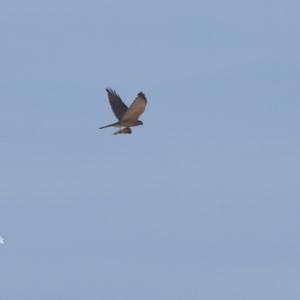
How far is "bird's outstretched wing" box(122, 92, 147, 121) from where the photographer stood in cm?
5159

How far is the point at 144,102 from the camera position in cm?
5162

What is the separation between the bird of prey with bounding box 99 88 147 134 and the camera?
51781 millimetres

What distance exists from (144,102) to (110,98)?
9.93ft

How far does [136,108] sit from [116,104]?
7.57ft

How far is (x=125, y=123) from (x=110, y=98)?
153cm

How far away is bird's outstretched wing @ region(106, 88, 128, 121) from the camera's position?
5391cm

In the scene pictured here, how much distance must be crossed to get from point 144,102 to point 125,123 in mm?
1779

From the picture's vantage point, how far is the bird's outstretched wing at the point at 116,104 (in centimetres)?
5391

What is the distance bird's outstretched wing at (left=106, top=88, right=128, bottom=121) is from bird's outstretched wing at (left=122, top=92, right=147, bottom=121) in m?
0.80

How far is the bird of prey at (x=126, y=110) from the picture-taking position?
2039 inches

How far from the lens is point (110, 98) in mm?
54469

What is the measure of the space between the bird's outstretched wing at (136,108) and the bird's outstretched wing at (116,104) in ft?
2.62

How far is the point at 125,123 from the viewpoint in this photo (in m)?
53.2

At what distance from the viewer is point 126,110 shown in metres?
53.5
